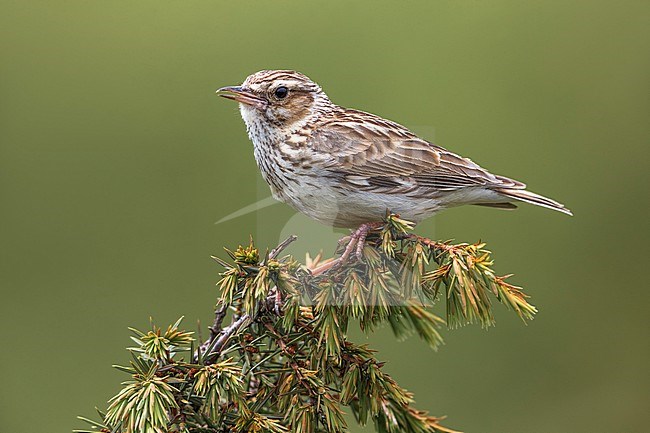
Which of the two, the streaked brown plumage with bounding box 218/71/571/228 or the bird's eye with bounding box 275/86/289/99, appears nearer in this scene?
the streaked brown plumage with bounding box 218/71/571/228

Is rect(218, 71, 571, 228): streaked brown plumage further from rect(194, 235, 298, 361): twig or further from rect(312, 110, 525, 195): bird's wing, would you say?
rect(194, 235, 298, 361): twig

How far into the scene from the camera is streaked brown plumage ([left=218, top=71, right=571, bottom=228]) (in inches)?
107

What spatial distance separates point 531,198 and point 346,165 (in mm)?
593

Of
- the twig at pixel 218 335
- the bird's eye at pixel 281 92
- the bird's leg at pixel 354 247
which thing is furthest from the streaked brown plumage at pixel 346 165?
the twig at pixel 218 335

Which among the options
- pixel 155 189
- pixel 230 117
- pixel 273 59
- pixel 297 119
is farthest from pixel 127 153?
pixel 297 119

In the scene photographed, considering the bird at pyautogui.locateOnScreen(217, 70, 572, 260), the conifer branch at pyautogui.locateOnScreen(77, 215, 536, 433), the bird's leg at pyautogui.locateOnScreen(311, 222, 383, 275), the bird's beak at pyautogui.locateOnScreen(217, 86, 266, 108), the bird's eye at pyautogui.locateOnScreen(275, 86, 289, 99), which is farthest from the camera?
the bird's eye at pyautogui.locateOnScreen(275, 86, 289, 99)

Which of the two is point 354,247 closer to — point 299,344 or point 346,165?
point 299,344

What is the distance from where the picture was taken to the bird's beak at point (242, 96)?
2844 mm

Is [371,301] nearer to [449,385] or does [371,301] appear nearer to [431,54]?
[449,385]

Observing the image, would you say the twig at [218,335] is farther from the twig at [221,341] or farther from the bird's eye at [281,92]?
the bird's eye at [281,92]

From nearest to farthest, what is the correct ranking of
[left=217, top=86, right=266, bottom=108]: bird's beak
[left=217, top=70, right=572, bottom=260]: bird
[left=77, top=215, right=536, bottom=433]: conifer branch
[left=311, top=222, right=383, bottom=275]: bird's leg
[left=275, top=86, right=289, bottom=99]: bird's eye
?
1. [left=77, top=215, right=536, bottom=433]: conifer branch
2. [left=311, top=222, right=383, bottom=275]: bird's leg
3. [left=217, top=70, right=572, bottom=260]: bird
4. [left=217, top=86, right=266, bottom=108]: bird's beak
5. [left=275, top=86, right=289, bottom=99]: bird's eye

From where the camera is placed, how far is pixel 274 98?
2943 mm

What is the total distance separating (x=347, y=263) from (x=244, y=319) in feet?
1.00

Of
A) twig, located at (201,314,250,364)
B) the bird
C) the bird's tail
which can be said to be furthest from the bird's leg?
the bird's tail
